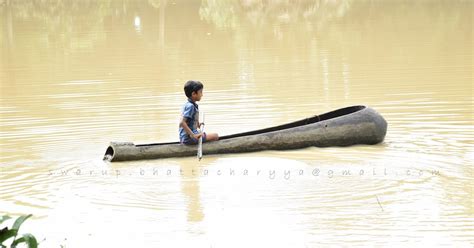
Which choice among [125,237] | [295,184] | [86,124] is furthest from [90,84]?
[125,237]

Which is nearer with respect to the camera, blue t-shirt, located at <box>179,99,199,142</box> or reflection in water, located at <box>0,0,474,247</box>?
reflection in water, located at <box>0,0,474,247</box>

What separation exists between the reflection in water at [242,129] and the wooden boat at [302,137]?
0.35 ft

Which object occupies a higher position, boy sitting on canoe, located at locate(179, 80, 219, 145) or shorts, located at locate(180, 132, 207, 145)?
boy sitting on canoe, located at locate(179, 80, 219, 145)

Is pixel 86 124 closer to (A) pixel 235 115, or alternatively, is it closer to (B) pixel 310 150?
(A) pixel 235 115

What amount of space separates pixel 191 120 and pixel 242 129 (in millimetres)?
1540

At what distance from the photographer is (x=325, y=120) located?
923cm

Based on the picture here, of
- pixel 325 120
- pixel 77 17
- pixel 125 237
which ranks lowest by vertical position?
pixel 125 237

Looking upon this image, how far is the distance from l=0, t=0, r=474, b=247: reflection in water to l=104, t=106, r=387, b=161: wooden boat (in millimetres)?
107

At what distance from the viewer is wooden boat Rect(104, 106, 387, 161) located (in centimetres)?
885

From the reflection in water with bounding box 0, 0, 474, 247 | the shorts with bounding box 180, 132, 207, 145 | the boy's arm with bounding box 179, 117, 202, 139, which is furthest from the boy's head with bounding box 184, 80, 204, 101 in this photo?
the reflection in water with bounding box 0, 0, 474, 247

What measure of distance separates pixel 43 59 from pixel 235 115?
8.02m

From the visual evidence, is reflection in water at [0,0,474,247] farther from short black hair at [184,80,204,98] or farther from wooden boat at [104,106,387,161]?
short black hair at [184,80,204,98]

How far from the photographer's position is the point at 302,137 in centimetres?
912

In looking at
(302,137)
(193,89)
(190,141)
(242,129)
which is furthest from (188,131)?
(242,129)
